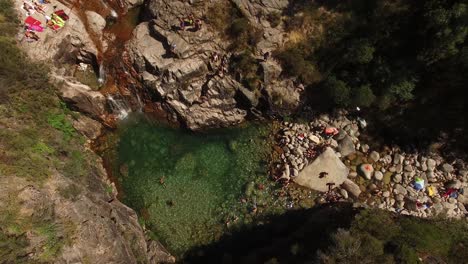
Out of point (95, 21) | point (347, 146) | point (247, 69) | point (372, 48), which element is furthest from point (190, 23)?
point (347, 146)

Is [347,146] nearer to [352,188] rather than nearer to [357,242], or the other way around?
[352,188]

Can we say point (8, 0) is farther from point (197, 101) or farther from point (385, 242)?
point (385, 242)

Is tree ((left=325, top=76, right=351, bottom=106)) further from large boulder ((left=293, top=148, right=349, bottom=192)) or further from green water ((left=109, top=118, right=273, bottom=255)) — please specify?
green water ((left=109, top=118, right=273, bottom=255))

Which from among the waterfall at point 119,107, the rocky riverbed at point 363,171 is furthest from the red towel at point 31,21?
the rocky riverbed at point 363,171

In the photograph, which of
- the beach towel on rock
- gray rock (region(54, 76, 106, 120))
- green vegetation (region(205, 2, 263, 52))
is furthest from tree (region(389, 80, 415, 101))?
the beach towel on rock

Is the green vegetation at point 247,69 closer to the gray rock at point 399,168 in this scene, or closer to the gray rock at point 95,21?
the gray rock at point 95,21

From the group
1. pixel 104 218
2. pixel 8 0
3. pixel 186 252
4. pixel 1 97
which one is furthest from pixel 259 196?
pixel 8 0
